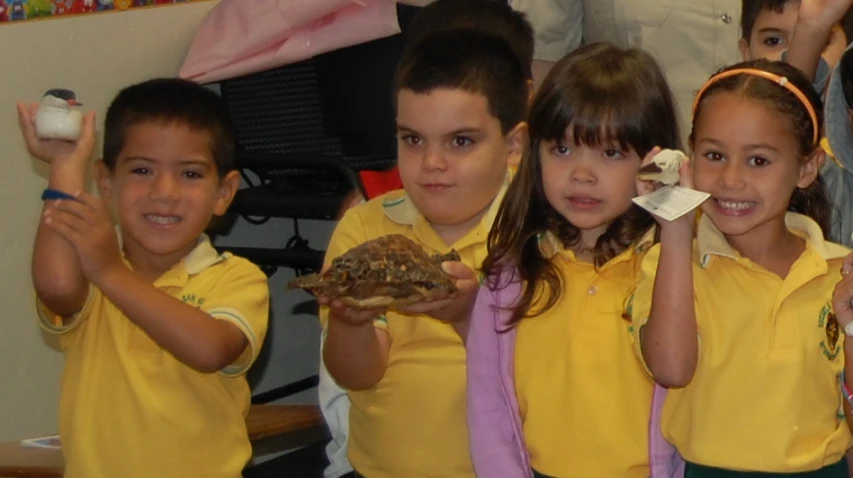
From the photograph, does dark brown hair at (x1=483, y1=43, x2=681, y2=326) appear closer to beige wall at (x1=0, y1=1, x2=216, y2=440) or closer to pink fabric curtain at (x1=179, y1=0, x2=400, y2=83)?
pink fabric curtain at (x1=179, y1=0, x2=400, y2=83)

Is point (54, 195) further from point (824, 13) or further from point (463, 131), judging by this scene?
point (824, 13)

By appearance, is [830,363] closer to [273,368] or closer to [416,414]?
[416,414]

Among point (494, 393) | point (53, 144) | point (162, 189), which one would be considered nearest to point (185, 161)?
point (162, 189)

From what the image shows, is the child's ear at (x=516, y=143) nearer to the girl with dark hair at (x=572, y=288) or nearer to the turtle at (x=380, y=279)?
the girl with dark hair at (x=572, y=288)

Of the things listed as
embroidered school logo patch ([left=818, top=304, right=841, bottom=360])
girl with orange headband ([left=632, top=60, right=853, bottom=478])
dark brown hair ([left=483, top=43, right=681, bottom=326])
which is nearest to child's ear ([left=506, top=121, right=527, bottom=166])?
dark brown hair ([left=483, top=43, right=681, bottom=326])

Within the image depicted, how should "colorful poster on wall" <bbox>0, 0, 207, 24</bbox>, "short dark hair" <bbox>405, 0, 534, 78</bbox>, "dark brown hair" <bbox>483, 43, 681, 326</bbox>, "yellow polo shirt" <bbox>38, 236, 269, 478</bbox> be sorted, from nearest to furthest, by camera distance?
"dark brown hair" <bbox>483, 43, 681, 326</bbox> → "yellow polo shirt" <bbox>38, 236, 269, 478</bbox> → "short dark hair" <bbox>405, 0, 534, 78</bbox> → "colorful poster on wall" <bbox>0, 0, 207, 24</bbox>

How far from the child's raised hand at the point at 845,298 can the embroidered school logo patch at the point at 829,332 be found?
0.05 meters

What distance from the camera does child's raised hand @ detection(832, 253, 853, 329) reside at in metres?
1.70

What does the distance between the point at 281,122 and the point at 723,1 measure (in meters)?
1.12

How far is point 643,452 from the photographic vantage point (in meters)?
1.84

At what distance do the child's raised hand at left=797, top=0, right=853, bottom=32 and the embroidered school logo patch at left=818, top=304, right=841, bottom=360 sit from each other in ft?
1.86

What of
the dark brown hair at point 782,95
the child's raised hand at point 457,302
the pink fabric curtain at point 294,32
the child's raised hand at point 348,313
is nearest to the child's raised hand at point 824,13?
the dark brown hair at point 782,95

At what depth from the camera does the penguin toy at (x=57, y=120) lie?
74.2 inches

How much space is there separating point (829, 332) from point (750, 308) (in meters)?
0.12
